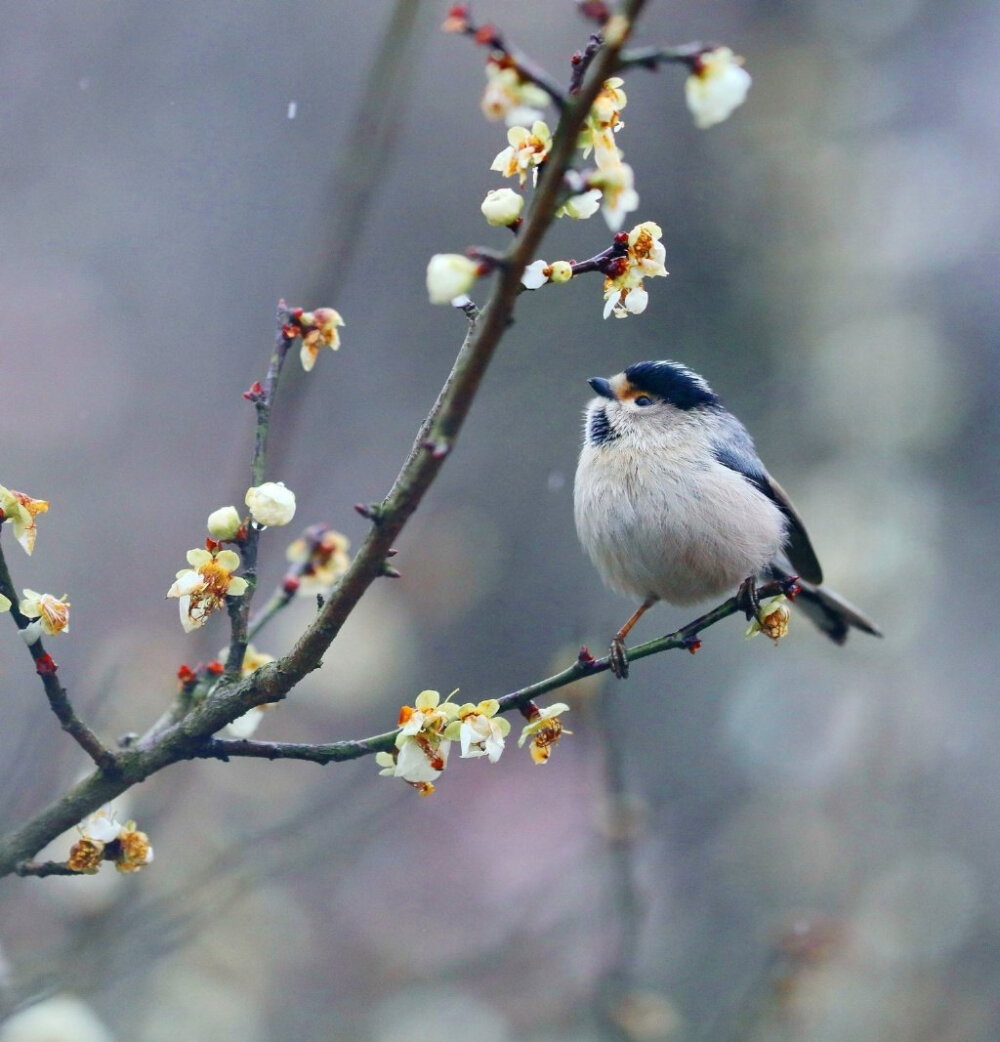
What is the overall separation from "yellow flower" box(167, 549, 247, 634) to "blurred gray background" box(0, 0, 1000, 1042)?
1.76 metres

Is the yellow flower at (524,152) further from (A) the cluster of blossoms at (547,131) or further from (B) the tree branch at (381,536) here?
(B) the tree branch at (381,536)

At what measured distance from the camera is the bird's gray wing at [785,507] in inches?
129

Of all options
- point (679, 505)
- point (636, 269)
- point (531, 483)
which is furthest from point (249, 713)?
point (531, 483)

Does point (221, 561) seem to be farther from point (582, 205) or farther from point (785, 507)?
point (785, 507)

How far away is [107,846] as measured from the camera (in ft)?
5.49

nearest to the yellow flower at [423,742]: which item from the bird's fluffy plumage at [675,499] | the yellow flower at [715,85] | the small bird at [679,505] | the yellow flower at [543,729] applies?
the yellow flower at [543,729]

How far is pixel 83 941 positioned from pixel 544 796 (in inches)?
156

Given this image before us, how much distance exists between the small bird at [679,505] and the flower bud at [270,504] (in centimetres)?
130

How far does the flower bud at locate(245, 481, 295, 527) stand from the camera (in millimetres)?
1624

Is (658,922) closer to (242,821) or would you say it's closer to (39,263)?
(242,821)

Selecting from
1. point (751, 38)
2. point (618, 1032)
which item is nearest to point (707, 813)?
point (618, 1032)

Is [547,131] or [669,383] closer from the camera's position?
[547,131]

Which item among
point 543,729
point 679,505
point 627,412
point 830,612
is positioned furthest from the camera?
point 830,612

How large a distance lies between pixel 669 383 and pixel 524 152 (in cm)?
183
